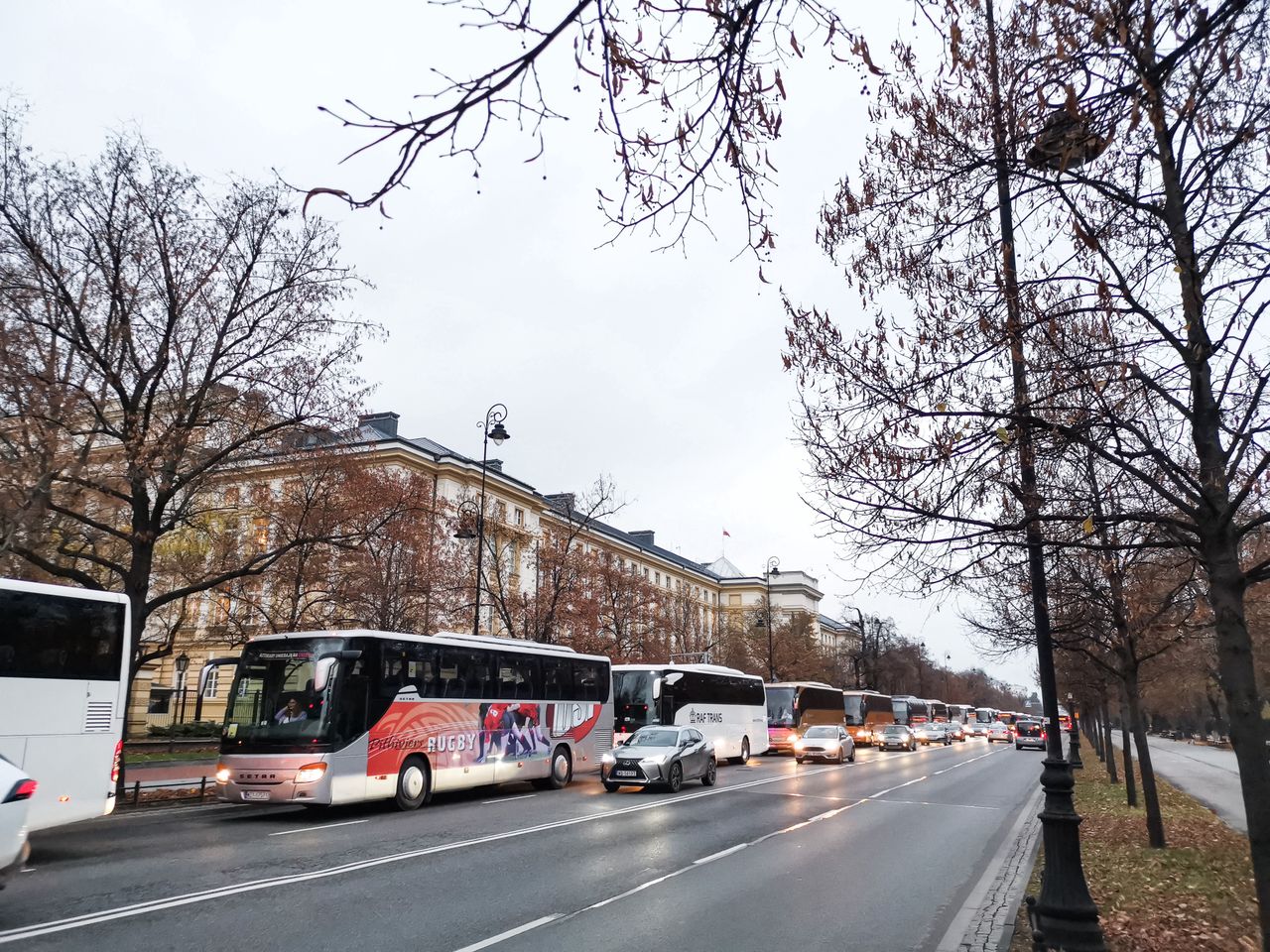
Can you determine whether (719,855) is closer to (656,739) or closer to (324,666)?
(324,666)

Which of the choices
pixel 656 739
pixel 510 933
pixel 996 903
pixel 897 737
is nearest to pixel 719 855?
pixel 996 903

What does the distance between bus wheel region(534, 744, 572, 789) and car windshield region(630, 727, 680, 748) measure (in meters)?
2.14

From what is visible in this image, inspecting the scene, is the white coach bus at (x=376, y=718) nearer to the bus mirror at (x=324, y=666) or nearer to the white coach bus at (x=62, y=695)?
the bus mirror at (x=324, y=666)

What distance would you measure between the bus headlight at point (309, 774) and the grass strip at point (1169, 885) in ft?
37.3

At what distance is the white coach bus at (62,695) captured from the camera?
10.5 meters

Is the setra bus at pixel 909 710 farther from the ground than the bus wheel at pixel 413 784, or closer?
closer

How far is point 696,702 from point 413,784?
16714 millimetres

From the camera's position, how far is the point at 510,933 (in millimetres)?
7371

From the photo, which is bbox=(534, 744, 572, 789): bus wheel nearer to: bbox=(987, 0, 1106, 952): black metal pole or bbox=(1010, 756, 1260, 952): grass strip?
bbox=(1010, 756, 1260, 952): grass strip

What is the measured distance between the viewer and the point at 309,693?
15438 millimetres

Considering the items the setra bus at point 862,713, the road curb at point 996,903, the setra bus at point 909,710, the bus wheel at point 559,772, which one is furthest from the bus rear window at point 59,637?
the setra bus at point 909,710

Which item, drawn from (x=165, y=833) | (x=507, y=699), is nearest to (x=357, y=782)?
(x=165, y=833)

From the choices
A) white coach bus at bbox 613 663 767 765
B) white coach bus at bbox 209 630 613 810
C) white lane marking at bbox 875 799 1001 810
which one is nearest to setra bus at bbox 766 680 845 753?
white coach bus at bbox 613 663 767 765

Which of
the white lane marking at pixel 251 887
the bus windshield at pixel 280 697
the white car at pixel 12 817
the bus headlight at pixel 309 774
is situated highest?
the bus windshield at pixel 280 697
